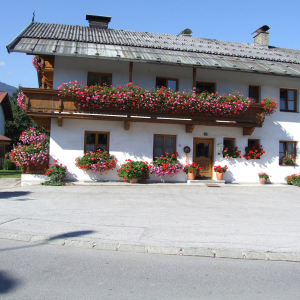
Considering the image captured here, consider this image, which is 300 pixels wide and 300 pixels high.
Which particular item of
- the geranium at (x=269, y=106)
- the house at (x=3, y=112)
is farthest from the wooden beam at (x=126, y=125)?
the house at (x=3, y=112)

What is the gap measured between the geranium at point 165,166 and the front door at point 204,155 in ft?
4.64

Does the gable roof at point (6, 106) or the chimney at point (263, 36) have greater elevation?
the chimney at point (263, 36)

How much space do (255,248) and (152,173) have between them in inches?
361

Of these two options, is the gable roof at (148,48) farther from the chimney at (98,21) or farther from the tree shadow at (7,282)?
the tree shadow at (7,282)

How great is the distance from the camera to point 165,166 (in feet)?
45.5

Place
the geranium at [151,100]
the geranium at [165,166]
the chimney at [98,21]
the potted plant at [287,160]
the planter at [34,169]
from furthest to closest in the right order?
the chimney at [98,21] < the potted plant at [287,160] < the geranium at [165,166] < the planter at [34,169] < the geranium at [151,100]

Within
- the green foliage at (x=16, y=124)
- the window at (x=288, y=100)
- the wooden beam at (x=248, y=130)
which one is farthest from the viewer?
the green foliage at (x=16, y=124)

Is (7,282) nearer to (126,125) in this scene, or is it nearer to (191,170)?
(126,125)

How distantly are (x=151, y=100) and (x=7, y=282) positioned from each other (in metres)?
10.3

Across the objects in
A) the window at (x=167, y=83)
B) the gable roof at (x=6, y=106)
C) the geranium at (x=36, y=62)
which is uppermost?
the gable roof at (x=6, y=106)

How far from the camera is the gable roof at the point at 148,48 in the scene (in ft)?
44.0

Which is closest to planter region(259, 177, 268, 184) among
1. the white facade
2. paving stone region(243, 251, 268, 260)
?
the white facade

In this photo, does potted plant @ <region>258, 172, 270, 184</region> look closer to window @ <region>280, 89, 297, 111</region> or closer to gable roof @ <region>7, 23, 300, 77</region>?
window @ <region>280, 89, 297, 111</region>

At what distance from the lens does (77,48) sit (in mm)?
13703
